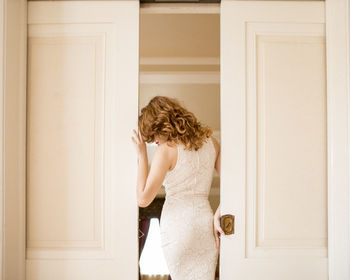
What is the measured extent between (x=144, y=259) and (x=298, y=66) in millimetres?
2326

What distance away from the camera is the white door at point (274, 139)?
6.23 feet

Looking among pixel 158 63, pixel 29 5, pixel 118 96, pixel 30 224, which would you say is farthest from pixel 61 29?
pixel 158 63

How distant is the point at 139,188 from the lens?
186 centimetres

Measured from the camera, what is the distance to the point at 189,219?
6.38ft

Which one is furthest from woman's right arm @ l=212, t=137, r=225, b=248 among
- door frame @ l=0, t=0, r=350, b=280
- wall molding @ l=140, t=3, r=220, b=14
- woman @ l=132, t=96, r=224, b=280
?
wall molding @ l=140, t=3, r=220, b=14

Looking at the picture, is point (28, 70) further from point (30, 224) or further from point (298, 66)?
point (298, 66)

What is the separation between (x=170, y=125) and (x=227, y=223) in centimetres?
64

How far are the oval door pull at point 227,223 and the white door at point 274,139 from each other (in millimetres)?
27

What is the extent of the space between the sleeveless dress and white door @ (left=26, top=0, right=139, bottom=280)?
0.22 m

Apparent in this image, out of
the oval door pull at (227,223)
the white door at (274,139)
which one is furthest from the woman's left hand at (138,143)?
the oval door pull at (227,223)

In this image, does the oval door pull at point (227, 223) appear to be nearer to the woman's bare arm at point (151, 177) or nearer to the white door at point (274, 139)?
the white door at point (274, 139)

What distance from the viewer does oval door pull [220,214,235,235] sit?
1.88m

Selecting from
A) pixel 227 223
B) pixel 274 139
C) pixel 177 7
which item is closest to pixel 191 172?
pixel 227 223

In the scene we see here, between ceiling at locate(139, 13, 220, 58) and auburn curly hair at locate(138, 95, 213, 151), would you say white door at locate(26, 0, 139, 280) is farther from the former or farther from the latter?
ceiling at locate(139, 13, 220, 58)
